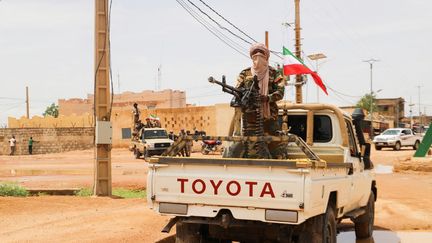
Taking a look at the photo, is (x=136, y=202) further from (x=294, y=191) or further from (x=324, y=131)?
(x=294, y=191)

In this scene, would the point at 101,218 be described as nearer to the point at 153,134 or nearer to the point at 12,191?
the point at 12,191

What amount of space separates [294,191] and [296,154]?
2221 mm

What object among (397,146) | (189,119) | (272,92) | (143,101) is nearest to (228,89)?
(272,92)

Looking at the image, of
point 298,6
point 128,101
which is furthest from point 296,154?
point 128,101

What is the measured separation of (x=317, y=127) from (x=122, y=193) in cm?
843

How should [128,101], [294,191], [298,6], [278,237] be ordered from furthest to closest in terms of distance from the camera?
[128,101] → [298,6] → [278,237] → [294,191]

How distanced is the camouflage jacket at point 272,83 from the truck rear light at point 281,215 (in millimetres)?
1760

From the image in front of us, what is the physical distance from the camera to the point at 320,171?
5.93 metres

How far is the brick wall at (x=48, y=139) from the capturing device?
51656mm

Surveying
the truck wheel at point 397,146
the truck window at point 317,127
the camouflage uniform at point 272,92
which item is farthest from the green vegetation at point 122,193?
the truck wheel at point 397,146

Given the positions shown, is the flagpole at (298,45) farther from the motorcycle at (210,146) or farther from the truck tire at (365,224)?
the truck tire at (365,224)

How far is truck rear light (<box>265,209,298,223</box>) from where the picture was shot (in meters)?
5.57

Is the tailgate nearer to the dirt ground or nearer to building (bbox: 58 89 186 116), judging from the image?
the dirt ground

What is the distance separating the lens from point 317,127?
8195 millimetres
